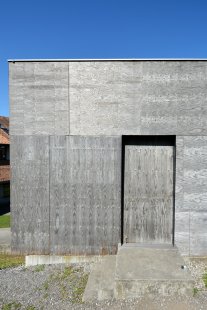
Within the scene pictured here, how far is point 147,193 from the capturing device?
762cm

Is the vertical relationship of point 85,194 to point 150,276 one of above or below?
above

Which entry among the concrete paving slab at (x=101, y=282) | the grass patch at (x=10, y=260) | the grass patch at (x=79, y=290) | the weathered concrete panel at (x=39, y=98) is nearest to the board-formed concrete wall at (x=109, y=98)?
the weathered concrete panel at (x=39, y=98)

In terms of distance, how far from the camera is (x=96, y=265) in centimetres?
681

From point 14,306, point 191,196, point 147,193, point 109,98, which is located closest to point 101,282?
point 14,306

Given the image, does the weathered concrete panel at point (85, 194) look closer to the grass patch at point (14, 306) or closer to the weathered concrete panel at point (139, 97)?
the weathered concrete panel at point (139, 97)

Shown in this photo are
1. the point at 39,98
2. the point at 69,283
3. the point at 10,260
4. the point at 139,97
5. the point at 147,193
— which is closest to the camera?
the point at 69,283

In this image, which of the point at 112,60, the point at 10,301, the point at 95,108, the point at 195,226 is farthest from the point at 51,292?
the point at 112,60

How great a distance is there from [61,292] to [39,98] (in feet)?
17.0

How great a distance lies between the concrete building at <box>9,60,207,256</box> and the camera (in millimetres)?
7227

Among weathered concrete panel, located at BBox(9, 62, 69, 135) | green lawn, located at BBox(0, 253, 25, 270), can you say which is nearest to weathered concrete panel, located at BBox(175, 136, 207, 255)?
weathered concrete panel, located at BBox(9, 62, 69, 135)

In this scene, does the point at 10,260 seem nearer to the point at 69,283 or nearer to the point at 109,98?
the point at 69,283

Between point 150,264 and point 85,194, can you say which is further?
point 85,194

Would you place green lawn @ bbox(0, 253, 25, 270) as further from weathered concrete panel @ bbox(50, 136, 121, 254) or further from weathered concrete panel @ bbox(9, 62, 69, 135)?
weathered concrete panel @ bbox(9, 62, 69, 135)

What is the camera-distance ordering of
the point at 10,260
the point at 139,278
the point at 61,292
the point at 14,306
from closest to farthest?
the point at 14,306 < the point at 139,278 < the point at 61,292 < the point at 10,260
